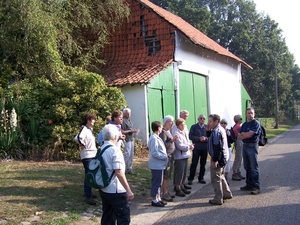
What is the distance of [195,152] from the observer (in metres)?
8.73

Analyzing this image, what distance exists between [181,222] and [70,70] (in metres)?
8.83

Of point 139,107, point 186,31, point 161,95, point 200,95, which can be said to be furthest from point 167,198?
point 200,95

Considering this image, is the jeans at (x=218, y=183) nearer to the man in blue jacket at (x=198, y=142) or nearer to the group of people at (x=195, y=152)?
the group of people at (x=195, y=152)

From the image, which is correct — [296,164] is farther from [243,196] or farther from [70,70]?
[70,70]

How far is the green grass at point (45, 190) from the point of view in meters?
5.70

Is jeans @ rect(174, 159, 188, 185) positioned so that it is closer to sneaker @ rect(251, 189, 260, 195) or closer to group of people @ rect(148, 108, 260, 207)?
Answer: group of people @ rect(148, 108, 260, 207)

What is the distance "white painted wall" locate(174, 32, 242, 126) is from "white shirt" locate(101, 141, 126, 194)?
36.3ft

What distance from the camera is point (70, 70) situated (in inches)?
515

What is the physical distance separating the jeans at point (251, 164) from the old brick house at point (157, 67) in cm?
572

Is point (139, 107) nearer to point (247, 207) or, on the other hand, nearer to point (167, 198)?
point (167, 198)

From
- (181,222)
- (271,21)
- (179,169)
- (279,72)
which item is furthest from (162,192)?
(271,21)

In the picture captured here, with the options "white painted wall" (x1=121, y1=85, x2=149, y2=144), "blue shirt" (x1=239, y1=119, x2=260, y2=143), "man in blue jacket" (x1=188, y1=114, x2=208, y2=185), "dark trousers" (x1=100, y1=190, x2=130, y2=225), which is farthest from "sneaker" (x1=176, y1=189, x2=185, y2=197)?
"white painted wall" (x1=121, y1=85, x2=149, y2=144)

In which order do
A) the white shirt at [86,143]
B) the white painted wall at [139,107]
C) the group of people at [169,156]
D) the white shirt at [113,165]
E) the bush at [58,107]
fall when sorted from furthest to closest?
the white painted wall at [139,107] < the bush at [58,107] < the white shirt at [86,143] < the group of people at [169,156] < the white shirt at [113,165]

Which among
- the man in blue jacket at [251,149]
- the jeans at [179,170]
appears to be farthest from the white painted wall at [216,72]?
the jeans at [179,170]
